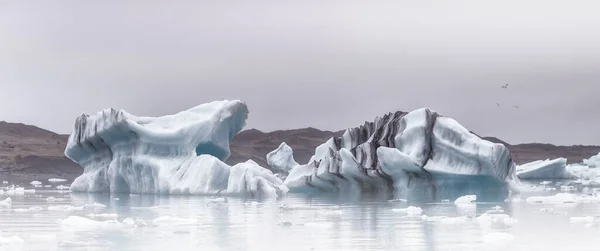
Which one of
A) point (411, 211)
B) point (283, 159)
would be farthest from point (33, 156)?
point (411, 211)

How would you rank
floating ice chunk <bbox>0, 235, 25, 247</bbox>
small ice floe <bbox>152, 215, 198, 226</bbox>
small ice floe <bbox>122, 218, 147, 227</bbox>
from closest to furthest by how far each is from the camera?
floating ice chunk <bbox>0, 235, 25, 247</bbox>, small ice floe <bbox>122, 218, 147, 227</bbox>, small ice floe <bbox>152, 215, 198, 226</bbox>

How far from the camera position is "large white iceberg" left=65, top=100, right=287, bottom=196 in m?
20.0

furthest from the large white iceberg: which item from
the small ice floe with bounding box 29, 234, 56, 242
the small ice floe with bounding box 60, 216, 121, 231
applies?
the small ice floe with bounding box 29, 234, 56, 242

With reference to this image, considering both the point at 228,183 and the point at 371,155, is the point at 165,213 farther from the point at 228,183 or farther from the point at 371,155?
the point at 371,155

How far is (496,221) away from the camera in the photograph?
39.6 ft

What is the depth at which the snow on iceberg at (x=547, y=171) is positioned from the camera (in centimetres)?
3397

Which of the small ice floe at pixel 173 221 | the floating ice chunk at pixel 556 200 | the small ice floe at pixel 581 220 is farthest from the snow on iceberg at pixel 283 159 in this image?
the small ice floe at pixel 581 220

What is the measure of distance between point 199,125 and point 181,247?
12.3 metres

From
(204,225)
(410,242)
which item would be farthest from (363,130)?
(410,242)

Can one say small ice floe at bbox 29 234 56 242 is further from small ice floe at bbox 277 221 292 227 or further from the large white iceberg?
the large white iceberg

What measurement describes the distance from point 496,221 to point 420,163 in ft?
24.5

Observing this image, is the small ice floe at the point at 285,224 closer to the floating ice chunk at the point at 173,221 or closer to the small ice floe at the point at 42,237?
the floating ice chunk at the point at 173,221

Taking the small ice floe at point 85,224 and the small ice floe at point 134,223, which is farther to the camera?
the small ice floe at point 134,223

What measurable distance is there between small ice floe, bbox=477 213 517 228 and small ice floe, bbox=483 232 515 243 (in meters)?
1.56
